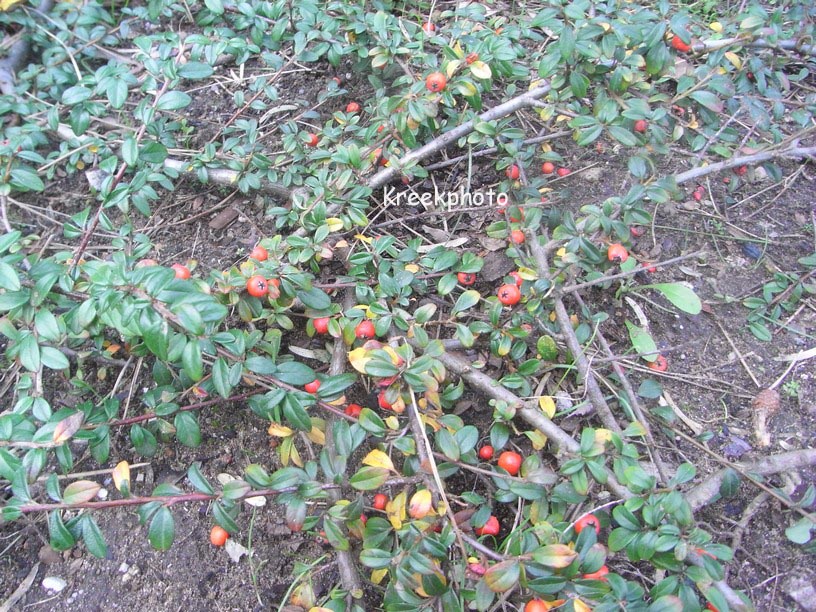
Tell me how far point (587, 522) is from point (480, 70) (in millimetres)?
1924

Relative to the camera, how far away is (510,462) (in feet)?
6.85

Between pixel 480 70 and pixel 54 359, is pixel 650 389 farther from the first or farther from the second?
pixel 54 359

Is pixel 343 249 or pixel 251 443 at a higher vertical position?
pixel 343 249

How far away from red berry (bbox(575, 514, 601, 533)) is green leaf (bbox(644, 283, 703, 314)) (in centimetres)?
119

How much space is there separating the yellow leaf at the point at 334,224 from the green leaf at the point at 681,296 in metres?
1.45

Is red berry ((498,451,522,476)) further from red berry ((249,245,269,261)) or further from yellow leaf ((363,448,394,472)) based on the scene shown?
red berry ((249,245,269,261))

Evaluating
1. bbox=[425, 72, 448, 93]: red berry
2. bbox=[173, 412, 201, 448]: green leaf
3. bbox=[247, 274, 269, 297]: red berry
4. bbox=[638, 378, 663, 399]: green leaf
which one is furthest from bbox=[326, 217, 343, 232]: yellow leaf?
bbox=[638, 378, 663, 399]: green leaf

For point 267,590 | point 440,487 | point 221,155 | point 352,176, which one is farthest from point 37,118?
point 440,487

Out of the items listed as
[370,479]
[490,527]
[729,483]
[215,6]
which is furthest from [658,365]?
[215,6]

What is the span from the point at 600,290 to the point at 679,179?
2.00 ft

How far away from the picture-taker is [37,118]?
336 cm

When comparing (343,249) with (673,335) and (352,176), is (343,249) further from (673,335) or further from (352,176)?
(673,335)

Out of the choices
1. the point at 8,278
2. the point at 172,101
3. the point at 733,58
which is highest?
the point at 733,58

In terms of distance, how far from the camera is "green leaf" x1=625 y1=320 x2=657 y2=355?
2.55 meters
